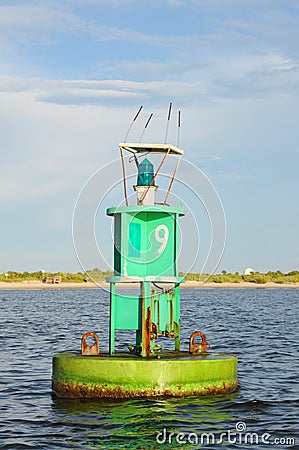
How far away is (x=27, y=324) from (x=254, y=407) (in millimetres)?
24784

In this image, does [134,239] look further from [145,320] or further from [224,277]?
[224,277]

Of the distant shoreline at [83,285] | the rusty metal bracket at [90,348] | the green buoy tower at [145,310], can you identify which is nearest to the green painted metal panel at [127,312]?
the green buoy tower at [145,310]

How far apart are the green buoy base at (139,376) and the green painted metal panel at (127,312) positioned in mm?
961

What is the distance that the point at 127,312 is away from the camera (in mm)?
16484

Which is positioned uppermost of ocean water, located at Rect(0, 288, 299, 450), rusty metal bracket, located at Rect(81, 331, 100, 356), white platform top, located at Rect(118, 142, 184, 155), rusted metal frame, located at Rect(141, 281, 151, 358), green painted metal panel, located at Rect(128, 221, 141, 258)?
white platform top, located at Rect(118, 142, 184, 155)

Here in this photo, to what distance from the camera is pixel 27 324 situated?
39000 mm

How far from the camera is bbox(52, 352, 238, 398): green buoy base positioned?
48.6 feet

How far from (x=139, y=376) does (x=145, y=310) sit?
5.89 feet

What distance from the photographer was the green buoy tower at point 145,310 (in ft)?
Answer: 49.4

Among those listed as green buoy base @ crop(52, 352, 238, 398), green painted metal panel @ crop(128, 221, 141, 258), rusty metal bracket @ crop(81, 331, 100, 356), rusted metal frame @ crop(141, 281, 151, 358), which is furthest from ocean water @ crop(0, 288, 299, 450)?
green painted metal panel @ crop(128, 221, 141, 258)

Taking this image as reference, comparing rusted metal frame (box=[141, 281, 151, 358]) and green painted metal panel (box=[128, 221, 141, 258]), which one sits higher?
green painted metal panel (box=[128, 221, 141, 258])

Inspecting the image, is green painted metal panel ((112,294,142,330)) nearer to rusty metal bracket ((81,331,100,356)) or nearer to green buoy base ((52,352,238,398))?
rusty metal bracket ((81,331,100,356))

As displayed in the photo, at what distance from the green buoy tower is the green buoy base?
0.02 m

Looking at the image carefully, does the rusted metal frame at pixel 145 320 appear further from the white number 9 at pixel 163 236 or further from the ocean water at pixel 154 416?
the ocean water at pixel 154 416
